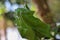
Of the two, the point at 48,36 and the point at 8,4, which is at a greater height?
the point at 8,4

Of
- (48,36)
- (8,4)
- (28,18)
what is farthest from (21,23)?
(8,4)

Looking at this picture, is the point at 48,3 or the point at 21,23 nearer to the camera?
the point at 21,23

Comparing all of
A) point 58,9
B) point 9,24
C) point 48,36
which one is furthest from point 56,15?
point 9,24

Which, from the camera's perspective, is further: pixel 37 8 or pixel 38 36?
pixel 37 8

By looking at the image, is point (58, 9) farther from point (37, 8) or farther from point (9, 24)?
point (9, 24)

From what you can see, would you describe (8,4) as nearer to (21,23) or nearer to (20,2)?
(20,2)

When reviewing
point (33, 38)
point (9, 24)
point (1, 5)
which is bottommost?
point (33, 38)
